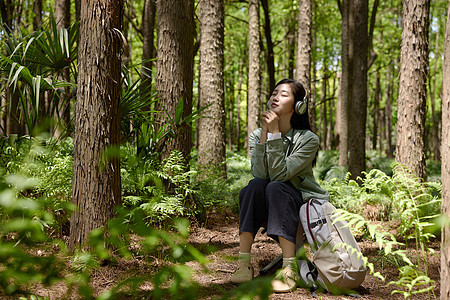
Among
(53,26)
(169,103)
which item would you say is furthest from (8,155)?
(169,103)

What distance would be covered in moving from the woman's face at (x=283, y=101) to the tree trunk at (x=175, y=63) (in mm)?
1651

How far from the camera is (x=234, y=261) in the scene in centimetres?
311

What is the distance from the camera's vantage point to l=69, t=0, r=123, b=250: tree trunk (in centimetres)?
312

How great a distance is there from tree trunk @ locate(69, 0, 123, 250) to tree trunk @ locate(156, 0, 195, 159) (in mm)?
1573

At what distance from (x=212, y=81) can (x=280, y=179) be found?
3664 mm

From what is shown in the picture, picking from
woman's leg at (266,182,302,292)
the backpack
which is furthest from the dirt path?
woman's leg at (266,182,302,292)

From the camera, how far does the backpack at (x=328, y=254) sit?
9.37 ft

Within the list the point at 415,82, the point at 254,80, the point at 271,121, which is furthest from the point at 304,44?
the point at 271,121

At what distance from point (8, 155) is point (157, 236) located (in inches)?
151

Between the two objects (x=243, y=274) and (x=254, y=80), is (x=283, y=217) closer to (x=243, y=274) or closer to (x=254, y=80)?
(x=243, y=274)

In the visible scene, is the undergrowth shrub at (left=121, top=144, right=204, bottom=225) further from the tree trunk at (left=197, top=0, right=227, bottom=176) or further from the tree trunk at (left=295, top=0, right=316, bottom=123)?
the tree trunk at (left=295, top=0, right=316, bottom=123)

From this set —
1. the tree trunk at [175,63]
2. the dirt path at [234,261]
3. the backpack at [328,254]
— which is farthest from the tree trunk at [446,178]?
the tree trunk at [175,63]

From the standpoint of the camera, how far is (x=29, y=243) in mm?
1109

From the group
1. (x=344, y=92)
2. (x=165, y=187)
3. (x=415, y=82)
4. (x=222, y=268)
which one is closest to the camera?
(x=222, y=268)
